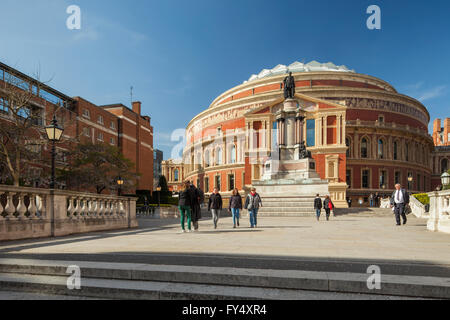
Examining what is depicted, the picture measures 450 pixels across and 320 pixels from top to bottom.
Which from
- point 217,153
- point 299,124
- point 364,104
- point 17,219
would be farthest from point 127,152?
point 17,219

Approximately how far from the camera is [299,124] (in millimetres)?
30344

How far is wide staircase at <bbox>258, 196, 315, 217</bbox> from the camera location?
81.7 ft

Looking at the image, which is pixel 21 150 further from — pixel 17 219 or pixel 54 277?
pixel 54 277

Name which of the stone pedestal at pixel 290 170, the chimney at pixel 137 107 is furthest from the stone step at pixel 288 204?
the chimney at pixel 137 107

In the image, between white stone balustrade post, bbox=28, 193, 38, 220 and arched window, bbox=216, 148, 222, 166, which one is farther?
arched window, bbox=216, 148, 222, 166

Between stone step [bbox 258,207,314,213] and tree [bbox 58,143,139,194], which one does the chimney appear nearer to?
tree [bbox 58,143,139,194]

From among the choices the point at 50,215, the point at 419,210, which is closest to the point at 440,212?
the point at 50,215

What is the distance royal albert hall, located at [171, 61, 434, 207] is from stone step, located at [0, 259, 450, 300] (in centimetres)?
4019

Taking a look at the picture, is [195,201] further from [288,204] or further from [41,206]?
[288,204]

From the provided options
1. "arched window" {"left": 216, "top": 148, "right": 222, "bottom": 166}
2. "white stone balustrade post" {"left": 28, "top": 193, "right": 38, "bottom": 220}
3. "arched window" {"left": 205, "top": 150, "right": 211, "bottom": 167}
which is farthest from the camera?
"arched window" {"left": 205, "top": 150, "right": 211, "bottom": 167}

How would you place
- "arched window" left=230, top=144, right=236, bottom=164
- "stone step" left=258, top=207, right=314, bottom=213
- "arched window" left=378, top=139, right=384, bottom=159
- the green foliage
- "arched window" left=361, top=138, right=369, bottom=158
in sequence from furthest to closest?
"arched window" left=230, top=144, right=236, bottom=164 → "arched window" left=378, top=139, right=384, bottom=159 → "arched window" left=361, top=138, right=369, bottom=158 → the green foliage → "stone step" left=258, top=207, right=314, bottom=213

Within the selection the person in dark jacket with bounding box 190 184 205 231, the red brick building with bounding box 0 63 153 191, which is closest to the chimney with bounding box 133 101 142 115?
the red brick building with bounding box 0 63 153 191

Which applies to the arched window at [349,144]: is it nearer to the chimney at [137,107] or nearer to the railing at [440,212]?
the chimney at [137,107]
